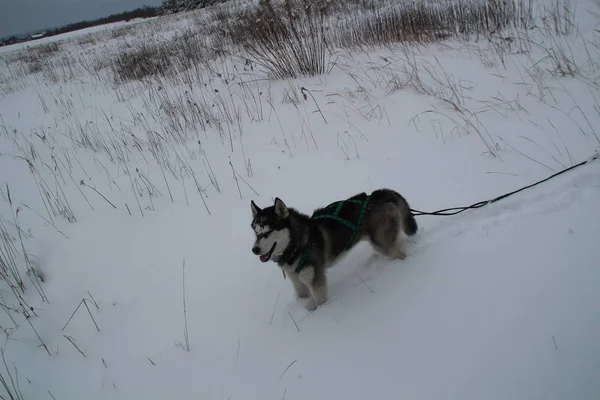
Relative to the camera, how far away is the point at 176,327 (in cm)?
282

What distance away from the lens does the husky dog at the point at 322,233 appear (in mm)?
2447

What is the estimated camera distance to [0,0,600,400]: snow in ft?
6.67

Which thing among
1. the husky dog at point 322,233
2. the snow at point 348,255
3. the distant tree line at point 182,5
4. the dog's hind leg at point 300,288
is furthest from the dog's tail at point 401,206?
the distant tree line at point 182,5

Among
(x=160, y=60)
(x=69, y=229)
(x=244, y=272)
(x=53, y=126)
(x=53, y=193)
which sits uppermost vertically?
(x=160, y=60)

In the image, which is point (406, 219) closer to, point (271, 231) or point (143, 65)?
point (271, 231)

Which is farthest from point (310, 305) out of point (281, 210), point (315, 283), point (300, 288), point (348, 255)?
point (281, 210)

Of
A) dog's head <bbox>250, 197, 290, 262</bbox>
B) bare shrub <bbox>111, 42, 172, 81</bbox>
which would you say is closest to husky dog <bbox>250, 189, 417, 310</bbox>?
dog's head <bbox>250, 197, 290, 262</bbox>

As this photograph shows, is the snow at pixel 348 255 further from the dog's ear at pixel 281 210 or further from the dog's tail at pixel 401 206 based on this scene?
the dog's ear at pixel 281 210

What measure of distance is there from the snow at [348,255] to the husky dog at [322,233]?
9.5 inches

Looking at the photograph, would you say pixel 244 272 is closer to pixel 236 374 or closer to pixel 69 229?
pixel 236 374

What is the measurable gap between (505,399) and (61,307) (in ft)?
12.7

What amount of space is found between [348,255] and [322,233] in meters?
0.78

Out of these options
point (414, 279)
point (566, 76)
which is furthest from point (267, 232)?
point (566, 76)

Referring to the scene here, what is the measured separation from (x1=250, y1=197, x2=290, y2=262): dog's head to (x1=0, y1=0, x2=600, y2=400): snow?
697mm
